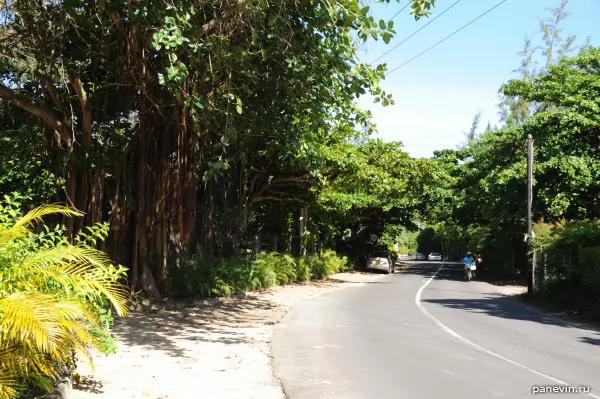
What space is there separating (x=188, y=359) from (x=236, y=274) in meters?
8.96

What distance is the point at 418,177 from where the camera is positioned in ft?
78.7

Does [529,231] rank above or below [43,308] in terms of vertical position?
above

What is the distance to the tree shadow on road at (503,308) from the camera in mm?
14289

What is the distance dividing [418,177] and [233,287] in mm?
10870

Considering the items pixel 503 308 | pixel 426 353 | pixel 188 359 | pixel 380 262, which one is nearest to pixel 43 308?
pixel 188 359

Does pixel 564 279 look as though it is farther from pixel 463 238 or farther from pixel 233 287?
pixel 463 238

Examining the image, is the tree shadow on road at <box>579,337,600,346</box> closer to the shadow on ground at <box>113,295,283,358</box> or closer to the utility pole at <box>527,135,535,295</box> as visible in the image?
the shadow on ground at <box>113,295,283,358</box>

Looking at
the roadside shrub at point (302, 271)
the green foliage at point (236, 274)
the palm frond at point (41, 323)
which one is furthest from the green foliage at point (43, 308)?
the roadside shrub at point (302, 271)

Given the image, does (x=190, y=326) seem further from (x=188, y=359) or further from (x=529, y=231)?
(x=529, y=231)

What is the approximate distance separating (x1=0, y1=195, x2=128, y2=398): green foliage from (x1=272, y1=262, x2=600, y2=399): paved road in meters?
2.66

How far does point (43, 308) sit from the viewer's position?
169 inches

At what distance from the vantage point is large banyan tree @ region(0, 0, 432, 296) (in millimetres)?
9984

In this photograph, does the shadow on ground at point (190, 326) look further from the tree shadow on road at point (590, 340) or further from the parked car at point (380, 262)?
the parked car at point (380, 262)

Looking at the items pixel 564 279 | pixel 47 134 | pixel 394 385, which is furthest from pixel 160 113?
pixel 564 279
